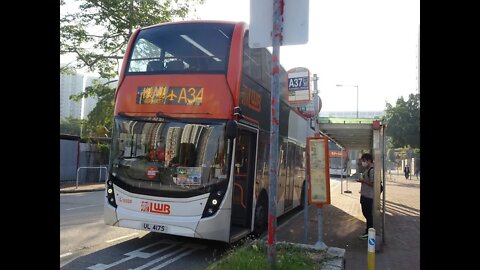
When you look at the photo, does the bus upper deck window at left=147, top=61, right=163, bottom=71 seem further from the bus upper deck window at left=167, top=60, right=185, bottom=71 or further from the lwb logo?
the lwb logo

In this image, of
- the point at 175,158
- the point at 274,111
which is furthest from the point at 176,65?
the point at 274,111

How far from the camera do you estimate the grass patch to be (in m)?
4.68

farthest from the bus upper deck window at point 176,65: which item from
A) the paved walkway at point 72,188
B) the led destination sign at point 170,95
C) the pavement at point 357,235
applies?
the paved walkway at point 72,188

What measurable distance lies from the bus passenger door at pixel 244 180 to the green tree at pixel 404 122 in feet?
121

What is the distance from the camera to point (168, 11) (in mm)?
22844

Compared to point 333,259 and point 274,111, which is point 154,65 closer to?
point 274,111

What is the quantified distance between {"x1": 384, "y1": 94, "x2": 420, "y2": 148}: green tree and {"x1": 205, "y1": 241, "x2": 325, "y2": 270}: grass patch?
39.2 metres

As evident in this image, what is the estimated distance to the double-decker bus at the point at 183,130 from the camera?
6.94 m

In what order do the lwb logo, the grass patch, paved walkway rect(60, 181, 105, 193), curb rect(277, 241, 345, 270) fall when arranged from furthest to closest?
paved walkway rect(60, 181, 105, 193) → the lwb logo → curb rect(277, 241, 345, 270) → the grass patch

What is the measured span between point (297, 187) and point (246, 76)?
6.22 meters

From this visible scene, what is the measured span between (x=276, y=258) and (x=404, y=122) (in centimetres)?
4176

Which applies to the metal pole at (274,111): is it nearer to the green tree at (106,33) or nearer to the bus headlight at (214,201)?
the bus headlight at (214,201)

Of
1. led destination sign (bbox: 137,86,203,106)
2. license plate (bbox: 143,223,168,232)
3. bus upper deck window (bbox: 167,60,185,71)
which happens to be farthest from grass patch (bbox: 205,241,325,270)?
bus upper deck window (bbox: 167,60,185,71)
